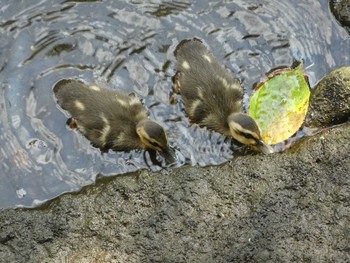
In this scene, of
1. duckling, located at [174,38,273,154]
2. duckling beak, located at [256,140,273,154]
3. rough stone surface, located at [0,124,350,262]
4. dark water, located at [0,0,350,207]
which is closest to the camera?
rough stone surface, located at [0,124,350,262]

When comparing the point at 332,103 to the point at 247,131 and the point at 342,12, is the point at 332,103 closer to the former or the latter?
the point at 247,131

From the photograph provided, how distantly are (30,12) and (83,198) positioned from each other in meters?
1.45

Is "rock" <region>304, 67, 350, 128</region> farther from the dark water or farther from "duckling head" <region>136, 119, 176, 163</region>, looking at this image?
"duckling head" <region>136, 119, 176, 163</region>

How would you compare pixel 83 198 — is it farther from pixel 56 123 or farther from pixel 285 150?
pixel 285 150

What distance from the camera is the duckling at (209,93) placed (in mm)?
3562

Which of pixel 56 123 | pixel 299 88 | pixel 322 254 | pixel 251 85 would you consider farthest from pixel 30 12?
pixel 322 254

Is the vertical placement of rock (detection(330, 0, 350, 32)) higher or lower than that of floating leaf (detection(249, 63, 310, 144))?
higher

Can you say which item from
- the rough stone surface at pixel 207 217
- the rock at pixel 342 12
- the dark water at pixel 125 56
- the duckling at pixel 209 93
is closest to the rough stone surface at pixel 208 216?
the rough stone surface at pixel 207 217

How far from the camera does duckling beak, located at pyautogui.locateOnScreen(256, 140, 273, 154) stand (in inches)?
129

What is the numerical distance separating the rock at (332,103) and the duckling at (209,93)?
15.1 inches

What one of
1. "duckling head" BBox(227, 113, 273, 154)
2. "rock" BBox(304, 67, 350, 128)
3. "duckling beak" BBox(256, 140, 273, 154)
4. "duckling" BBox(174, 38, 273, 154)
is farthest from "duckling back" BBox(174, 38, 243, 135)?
"rock" BBox(304, 67, 350, 128)

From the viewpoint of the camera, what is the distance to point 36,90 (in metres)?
3.72

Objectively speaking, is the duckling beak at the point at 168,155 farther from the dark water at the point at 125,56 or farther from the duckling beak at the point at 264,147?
the duckling beak at the point at 264,147

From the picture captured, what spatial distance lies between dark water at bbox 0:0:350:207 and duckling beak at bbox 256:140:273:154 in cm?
17
